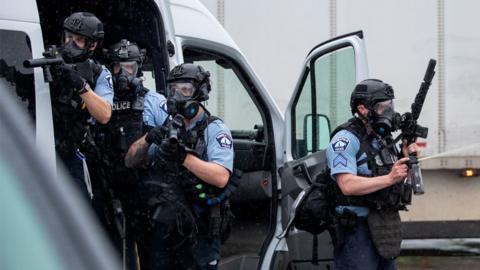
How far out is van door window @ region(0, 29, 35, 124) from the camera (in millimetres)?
3166

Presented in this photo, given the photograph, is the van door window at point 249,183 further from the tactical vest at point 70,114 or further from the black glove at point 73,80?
the black glove at point 73,80

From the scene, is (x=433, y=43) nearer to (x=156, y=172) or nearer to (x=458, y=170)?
(x=458, y=170)

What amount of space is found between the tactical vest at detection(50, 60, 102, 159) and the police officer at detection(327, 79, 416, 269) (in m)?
1.21

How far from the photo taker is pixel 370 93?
13.4 ft

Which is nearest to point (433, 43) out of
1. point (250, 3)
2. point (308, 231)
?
point (250, 3)

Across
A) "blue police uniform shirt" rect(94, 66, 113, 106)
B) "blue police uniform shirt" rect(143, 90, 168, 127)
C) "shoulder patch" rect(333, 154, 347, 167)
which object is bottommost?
"shoulder patch" rect(333, 154, 347, 167)

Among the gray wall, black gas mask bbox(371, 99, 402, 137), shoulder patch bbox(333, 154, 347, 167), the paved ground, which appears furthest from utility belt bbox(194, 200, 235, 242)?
the paved ground

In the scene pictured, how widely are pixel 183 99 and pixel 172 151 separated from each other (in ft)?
0.92

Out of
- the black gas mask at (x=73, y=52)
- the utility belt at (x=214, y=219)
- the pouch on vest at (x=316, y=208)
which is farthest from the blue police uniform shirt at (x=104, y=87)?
the pouch on vest at (x=316, y=208)

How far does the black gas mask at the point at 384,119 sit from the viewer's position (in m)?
4.03

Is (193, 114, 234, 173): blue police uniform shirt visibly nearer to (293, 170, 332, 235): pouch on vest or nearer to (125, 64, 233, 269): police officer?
(125, 64, 233, 269): police officer

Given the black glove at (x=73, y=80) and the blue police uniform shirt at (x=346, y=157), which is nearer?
the black glove at (x=73, y=80)

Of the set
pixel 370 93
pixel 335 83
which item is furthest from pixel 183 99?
pixel 335 83

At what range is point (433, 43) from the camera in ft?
22.7
